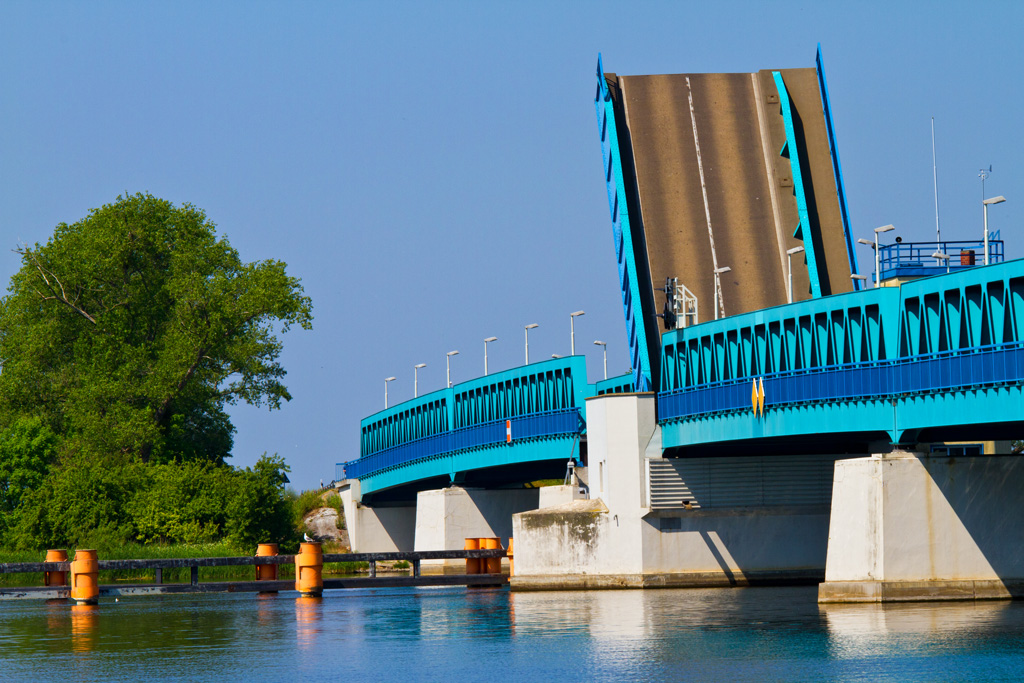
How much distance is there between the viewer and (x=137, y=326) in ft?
256

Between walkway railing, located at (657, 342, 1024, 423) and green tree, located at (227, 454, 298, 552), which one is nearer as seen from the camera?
walkway railing, located at (657, 342, 1024, 423)

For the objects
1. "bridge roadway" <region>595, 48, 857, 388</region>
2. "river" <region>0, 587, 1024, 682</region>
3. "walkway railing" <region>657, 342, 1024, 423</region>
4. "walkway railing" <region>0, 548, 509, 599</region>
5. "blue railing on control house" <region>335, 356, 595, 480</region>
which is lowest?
"river" <region>0, 587, 1024, 682</region>

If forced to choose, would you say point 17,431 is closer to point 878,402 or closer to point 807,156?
point 807,156

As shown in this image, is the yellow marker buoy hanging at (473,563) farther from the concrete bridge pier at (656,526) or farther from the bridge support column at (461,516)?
the bridge support column at (461,516)

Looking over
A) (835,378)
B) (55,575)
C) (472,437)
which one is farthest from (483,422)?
(835,378)

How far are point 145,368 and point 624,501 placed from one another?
110 ft

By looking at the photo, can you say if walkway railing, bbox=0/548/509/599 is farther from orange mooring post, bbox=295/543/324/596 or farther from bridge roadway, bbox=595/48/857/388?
bridge roadway, bbox=595/48/857/388

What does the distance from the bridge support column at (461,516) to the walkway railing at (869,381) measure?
2058 centimetres

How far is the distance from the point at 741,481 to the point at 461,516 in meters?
20.4

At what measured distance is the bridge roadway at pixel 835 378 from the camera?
35.5 meters

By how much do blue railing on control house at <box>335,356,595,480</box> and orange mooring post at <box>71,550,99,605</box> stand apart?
61.5ft

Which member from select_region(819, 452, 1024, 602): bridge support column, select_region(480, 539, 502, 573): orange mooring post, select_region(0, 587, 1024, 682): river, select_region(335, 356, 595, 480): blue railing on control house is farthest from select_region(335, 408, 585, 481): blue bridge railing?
select_region(819, 452, 1024, 602): bridge support column

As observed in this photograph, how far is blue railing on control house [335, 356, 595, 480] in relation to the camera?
60.4 m

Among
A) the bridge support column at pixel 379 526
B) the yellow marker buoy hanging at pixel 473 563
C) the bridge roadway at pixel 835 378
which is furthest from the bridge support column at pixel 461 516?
the bridge support column at pixel 379 526
